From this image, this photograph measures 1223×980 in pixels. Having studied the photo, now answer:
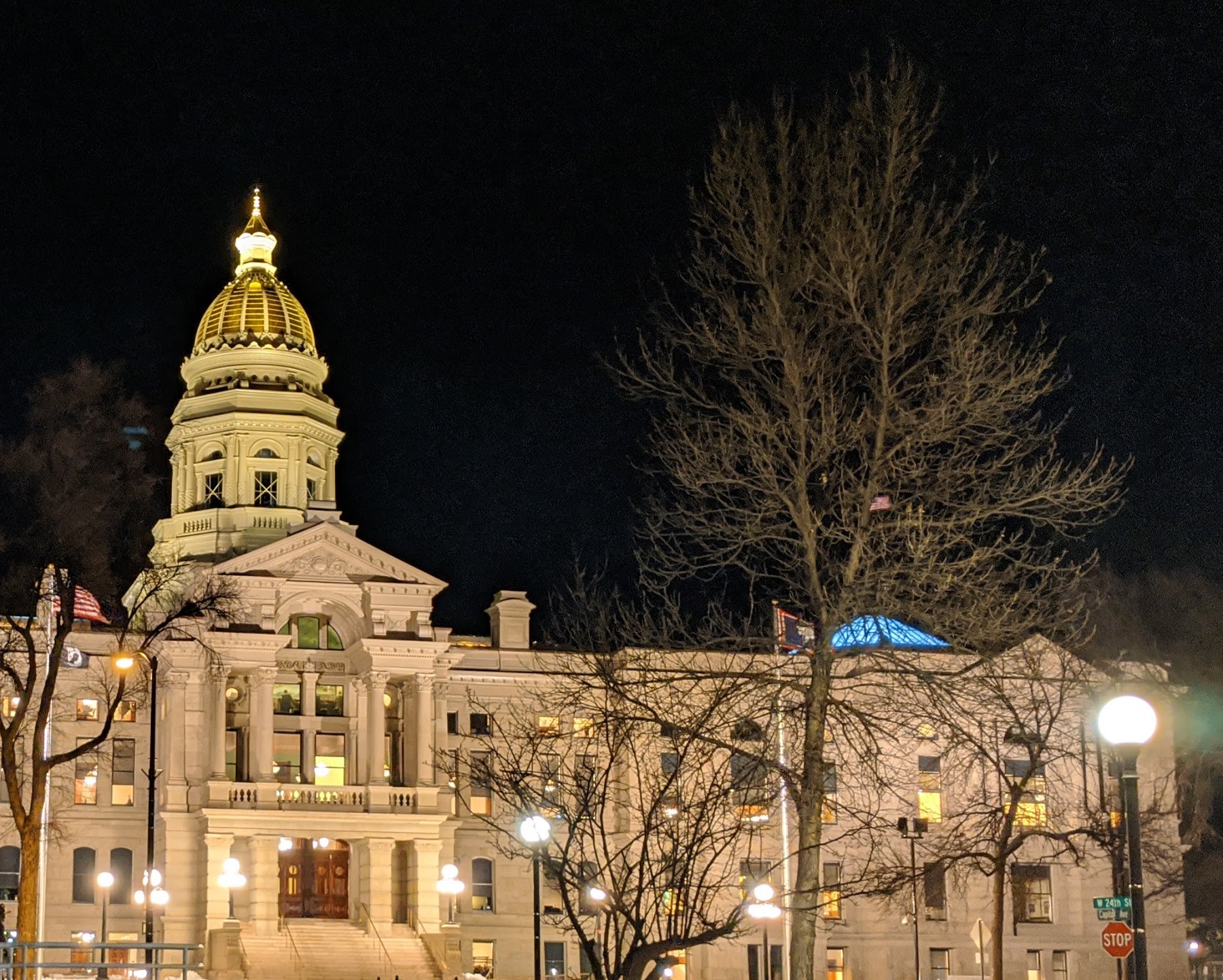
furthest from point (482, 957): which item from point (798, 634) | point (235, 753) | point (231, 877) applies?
point (798, 634)

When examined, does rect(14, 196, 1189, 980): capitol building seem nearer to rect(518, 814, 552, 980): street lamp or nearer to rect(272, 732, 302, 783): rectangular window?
rect(272, 732, 302, 783): rectangular window

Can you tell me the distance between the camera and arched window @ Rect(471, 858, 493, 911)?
7988 centimetres

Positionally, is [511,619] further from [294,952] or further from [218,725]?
[294,952]

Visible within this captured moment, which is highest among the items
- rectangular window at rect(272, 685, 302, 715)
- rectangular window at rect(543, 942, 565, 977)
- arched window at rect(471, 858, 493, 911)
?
rectangular window at rect(272, 685, 302, 715)

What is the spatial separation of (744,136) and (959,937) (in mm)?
61686

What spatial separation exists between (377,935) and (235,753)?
1014 centimetres

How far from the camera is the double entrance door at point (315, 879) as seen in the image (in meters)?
76.9

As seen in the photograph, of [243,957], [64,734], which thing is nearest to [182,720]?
[64,734]

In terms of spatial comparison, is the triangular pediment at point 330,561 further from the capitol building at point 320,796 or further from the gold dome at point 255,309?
the gold dome at point 255,309

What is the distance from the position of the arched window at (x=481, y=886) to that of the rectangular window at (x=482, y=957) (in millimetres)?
1356

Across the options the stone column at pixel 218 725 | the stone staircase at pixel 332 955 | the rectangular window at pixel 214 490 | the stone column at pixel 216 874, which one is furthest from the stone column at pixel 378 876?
the rectangular window at pixel 214 490

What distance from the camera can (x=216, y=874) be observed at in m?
73.1

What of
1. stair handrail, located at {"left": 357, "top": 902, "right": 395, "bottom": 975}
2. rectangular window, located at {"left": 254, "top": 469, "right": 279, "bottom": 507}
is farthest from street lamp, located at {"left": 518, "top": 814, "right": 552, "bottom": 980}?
rectangular window, located at {"left": 254, "top": 469, "right": 279, "bottom": 507}

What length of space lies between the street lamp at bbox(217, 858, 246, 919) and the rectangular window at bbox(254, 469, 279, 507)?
1708 centimetres
